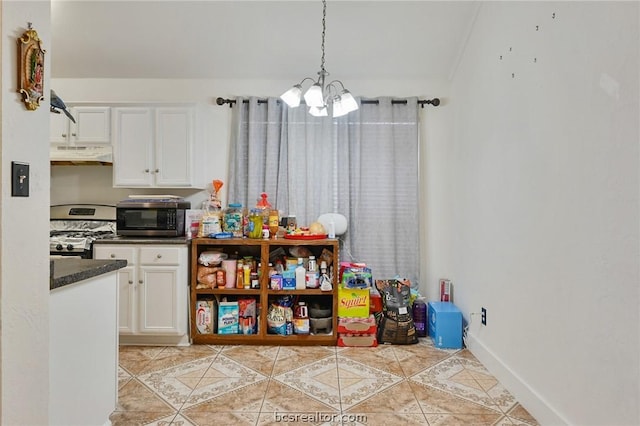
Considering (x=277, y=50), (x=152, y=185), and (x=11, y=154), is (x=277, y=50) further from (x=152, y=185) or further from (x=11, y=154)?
(x=11, y=154)

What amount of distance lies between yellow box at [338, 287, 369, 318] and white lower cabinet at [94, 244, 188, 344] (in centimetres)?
134

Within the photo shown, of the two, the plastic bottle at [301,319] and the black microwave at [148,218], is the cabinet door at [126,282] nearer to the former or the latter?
the black microwave at [148,218]

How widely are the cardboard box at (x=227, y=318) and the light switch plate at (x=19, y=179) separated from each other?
208cm

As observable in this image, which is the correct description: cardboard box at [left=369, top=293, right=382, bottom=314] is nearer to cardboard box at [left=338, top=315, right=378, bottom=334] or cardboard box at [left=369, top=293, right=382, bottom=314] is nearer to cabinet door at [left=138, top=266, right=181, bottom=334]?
cardboard box at [left=338, top=315, right=378, bottom=334]

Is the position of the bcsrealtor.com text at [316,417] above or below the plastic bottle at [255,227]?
below

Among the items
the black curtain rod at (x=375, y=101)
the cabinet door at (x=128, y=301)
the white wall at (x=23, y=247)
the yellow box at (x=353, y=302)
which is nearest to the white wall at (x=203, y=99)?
the black curtain rod at (x=375, y=101)

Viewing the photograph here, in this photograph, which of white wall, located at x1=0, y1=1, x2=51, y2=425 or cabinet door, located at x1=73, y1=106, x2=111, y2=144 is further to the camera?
cabinet door, located at x1=73, y1=106, x2=111, y2=144

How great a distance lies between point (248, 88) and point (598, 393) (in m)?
3.38

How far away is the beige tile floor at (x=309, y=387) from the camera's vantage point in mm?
1887

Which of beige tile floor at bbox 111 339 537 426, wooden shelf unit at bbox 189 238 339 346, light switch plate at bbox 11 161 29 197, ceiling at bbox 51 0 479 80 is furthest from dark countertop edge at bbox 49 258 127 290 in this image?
ceiling at bbox 51 0 479 80

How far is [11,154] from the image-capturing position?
3.17 feet

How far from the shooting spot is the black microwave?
2.88m

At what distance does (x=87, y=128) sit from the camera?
317cm

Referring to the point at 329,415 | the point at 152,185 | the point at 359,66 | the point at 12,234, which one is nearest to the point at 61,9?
the point at 152,185
